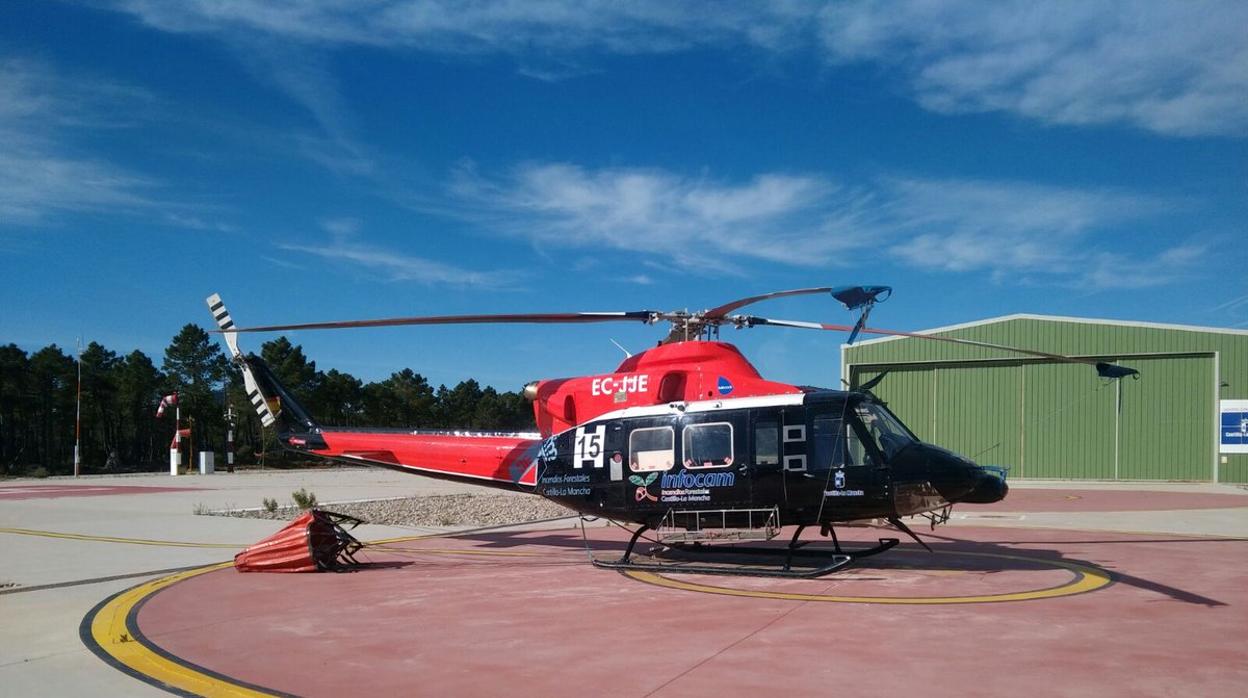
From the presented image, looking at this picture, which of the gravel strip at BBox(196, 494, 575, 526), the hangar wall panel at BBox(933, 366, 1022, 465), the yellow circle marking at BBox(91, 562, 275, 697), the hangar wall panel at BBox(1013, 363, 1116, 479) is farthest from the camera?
the hangar wall panel at BBox(933, 366, 1022, 465)

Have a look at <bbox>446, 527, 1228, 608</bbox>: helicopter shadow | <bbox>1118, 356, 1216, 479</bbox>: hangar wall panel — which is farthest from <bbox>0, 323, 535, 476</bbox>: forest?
<bbox>446, 527, 1228, 608</bbox>: helicopter shadow

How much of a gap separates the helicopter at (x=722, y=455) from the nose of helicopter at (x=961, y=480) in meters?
0.02

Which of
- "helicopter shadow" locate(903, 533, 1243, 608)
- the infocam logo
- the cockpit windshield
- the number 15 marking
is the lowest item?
"helicopter shadow" locate(903, 533, 1243, 608)

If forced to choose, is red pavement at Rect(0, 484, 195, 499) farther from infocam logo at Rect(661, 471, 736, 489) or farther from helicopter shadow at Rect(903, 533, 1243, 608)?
helicopter shadow at Rect(903, 533, 1243, 608)

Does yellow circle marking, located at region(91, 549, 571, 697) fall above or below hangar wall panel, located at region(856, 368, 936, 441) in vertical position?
below

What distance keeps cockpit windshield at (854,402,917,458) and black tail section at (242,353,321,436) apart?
37.0 feet

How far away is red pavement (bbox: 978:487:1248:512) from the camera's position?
82.9 feet

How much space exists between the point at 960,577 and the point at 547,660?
23.4ft

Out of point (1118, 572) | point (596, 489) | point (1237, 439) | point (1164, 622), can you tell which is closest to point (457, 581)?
point (596, 489)

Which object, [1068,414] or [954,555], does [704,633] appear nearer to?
[954,555]

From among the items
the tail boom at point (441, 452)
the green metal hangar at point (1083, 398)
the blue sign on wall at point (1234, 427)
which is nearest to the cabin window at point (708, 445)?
the tail boom at point (441, 452)

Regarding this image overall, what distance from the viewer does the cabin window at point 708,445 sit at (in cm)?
1275

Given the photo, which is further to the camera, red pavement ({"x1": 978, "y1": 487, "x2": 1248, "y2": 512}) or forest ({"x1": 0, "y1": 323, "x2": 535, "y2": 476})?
forest ({"x1": 0, "y1": 323, "x2": 535, "y2": 476})

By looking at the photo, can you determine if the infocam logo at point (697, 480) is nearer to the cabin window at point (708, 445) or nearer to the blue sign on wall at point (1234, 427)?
the cabin window at point (708, 445)
